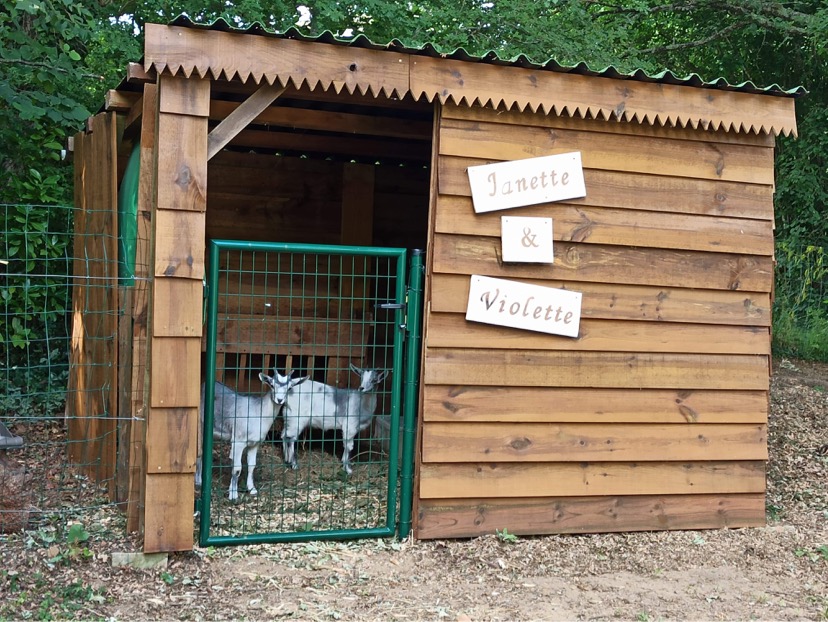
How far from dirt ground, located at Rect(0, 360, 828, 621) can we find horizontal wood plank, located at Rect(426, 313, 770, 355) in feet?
3.86

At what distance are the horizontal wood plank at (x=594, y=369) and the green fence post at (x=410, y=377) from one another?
0.32ft

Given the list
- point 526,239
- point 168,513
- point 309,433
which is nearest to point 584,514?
point 526,239

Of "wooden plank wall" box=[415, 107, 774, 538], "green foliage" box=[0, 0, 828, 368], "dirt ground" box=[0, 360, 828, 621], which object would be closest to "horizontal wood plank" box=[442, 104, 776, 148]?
"wooden plank wall" box=[415, 107, 774, 538]

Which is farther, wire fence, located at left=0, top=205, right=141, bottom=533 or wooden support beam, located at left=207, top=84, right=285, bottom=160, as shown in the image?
wire fence, located at left=0, top=205, right=141, bottom=533

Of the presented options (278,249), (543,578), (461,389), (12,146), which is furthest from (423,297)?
(12,146)

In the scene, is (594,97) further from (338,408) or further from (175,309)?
(338,408)

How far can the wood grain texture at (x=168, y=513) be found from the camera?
4.48 m

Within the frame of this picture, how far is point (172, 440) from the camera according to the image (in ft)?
14.8

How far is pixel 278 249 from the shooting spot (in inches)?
185

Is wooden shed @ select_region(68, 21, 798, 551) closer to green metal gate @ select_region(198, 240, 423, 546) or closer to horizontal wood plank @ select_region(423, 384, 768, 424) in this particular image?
horizontal wood plank @ select_region(423, 384, 768, 424)

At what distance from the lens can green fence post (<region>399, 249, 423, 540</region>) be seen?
4.99 m

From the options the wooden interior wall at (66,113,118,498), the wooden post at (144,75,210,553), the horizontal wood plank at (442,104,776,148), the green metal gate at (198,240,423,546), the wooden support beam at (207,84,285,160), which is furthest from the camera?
the wooden interior wall at (66,113,118,498)

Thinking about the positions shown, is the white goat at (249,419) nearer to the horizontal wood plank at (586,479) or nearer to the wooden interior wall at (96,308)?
the wooden interior wall at (96,308)

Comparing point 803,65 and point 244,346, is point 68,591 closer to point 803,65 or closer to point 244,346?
point 244,346
